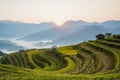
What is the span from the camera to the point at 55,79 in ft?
73.4

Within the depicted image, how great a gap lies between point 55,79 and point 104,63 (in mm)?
20532

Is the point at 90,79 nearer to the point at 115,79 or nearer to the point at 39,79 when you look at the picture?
the point at 115,79

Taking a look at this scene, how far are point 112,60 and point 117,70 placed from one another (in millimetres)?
12780

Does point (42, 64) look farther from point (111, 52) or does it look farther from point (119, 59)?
point (119, 59)

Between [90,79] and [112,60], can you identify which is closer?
[90,79]

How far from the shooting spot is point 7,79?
73.6ft

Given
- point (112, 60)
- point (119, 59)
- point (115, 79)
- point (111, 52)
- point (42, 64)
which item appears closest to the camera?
point (115, 79)

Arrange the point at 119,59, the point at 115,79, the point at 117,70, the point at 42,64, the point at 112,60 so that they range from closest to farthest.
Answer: the point at 115,79, the point at 117,70, the point at 119,59, the point at 112,60, the point at 42,64

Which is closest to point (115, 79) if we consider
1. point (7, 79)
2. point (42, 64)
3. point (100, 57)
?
point (7, 79)

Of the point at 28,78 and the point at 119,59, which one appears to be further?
the point at 119,59

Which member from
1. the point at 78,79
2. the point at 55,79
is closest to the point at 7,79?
the point at 55,79

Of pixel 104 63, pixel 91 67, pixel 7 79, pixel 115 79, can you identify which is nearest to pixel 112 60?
pixel 104 63

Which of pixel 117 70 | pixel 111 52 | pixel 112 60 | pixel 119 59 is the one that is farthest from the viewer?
pixel 111 52

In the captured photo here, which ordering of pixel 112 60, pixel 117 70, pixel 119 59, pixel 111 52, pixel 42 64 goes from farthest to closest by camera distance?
pixel 42 64, pixel 111 52, pixel 112 60, pixel 119 59, pixel 117 70
